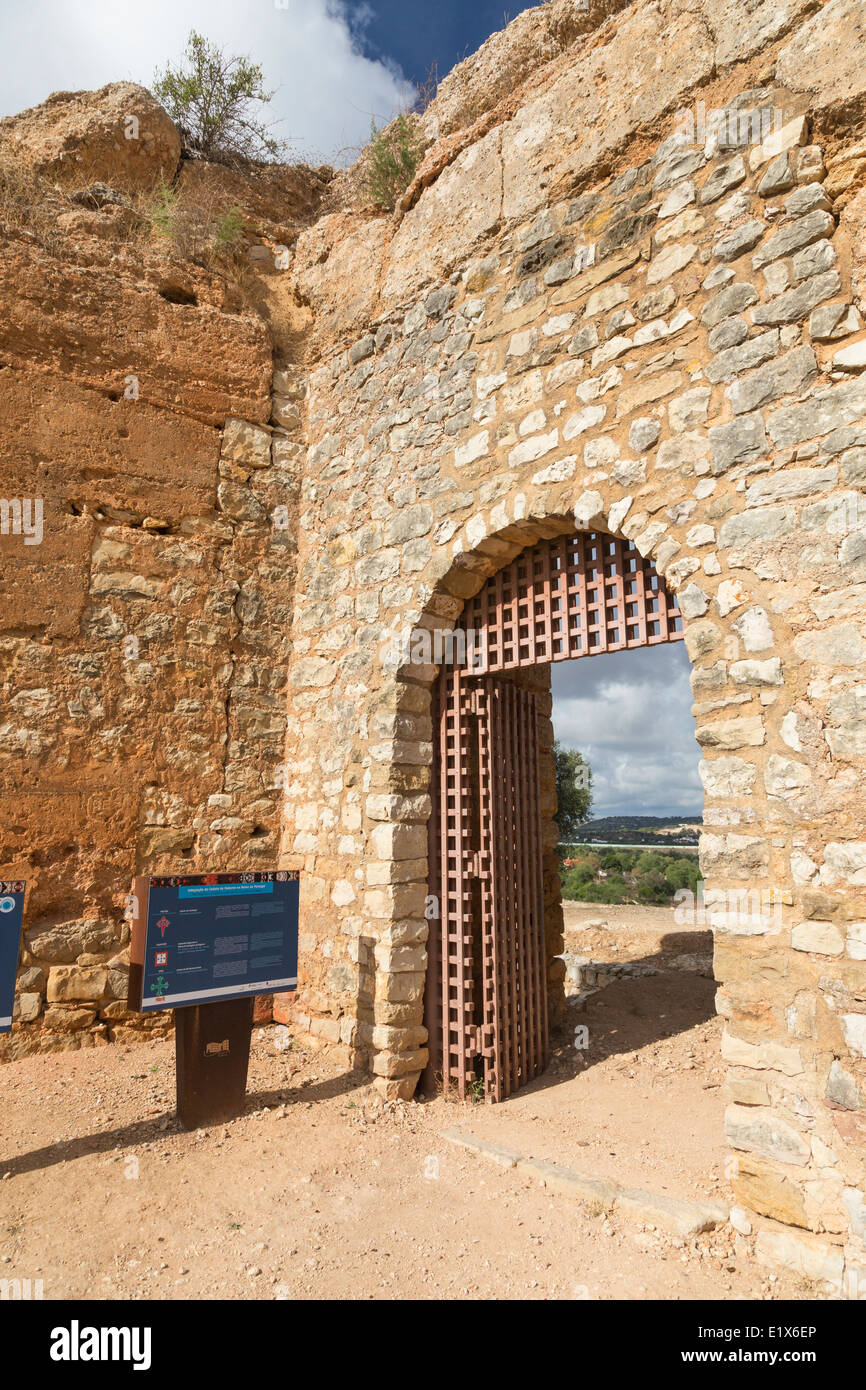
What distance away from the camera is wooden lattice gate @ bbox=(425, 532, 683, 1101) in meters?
4.11

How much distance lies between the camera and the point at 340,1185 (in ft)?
→ 10.6

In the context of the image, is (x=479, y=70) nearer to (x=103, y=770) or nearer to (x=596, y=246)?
(x=596, y=246)

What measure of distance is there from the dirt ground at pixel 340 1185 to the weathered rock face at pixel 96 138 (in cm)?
640

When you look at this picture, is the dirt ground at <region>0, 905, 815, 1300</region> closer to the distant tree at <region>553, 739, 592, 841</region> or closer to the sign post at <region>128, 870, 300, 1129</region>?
the sign post at <region>128, 870, 300, 1129</region>

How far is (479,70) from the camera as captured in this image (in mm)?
5121

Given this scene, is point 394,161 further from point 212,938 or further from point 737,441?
point 212,938

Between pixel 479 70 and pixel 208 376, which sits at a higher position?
pixel 479 70

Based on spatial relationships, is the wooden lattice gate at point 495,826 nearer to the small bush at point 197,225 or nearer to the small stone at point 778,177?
the small stone at point 778,177

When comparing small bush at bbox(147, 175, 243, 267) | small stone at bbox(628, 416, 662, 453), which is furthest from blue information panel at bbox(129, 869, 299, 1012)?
small bush at bbox(147, 175, 243, 267)

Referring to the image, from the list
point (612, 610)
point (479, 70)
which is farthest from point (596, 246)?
point (479, 70)

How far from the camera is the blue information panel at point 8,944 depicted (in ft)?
10.4

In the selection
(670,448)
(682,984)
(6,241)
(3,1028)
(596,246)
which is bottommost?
(682,984)

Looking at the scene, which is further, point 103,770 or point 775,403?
point 103,770
